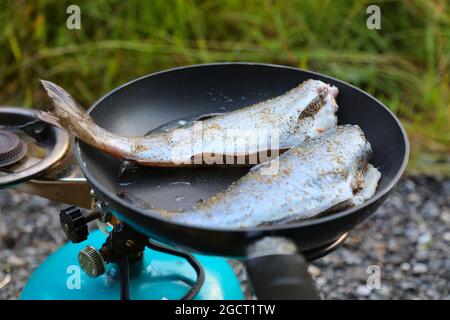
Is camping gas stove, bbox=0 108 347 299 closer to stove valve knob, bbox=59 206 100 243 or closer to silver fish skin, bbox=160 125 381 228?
stove valve knob, bbox=59 206 100 243

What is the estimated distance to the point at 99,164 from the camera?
1566 mm

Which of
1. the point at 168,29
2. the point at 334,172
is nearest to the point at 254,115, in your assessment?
the point at 334,172

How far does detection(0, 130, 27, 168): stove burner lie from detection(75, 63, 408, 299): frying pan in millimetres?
344

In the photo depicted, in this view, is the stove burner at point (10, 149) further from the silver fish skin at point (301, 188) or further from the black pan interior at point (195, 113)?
the silver fish skin at point (301, 188)

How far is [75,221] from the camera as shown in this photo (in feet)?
5.27

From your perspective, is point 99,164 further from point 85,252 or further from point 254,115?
point 254,115

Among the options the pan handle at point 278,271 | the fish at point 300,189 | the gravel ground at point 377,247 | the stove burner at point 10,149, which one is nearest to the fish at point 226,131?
the fish at point 300,189

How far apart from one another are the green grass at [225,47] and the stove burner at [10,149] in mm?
1622

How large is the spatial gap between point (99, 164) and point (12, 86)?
228 cm

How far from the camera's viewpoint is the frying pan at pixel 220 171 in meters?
1.17

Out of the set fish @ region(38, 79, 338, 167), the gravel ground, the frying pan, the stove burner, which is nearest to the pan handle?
the frying pan

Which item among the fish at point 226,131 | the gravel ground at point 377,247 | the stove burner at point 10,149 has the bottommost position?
the gravel ground at point 377,247

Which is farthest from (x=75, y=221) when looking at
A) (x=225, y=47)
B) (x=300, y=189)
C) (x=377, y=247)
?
(x=225, y=47)

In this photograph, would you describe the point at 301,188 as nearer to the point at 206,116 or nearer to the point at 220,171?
the point at 220,171
